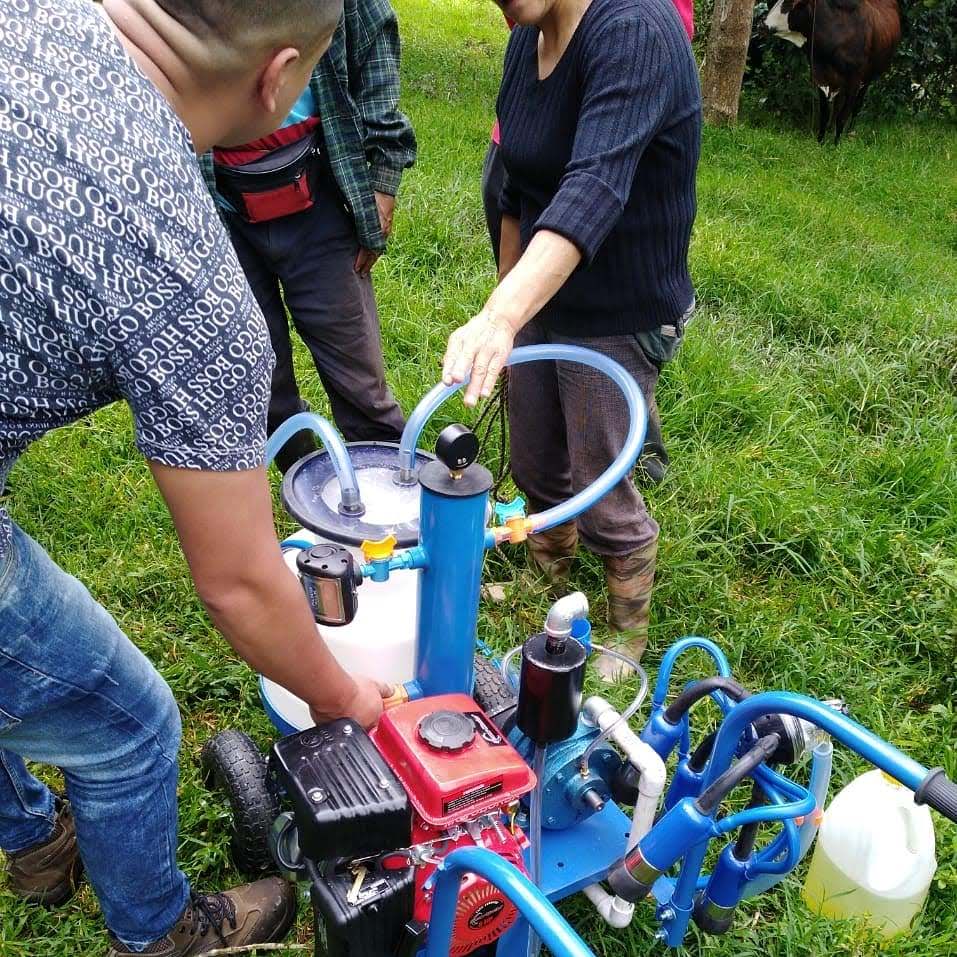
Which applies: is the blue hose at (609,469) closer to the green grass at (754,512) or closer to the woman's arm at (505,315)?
the woman's arm at (505,315)

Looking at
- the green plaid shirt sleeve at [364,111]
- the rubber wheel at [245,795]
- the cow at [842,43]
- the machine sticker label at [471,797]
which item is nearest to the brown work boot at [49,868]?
the rubber wheel at [245,795]

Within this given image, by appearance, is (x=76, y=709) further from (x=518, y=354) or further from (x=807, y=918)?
(x=807, y=918)

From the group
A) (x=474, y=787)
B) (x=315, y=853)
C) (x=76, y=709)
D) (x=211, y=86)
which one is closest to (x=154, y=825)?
(x=76, y=709)

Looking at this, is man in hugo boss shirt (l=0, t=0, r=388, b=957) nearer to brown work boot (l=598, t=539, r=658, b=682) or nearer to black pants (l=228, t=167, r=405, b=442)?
brown work boot (l=598, t=539, r=658, b=682)

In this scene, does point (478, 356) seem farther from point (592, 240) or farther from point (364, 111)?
point (364, 111)

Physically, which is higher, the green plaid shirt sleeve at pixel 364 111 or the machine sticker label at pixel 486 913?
the green plaid shirt sleeve at pixel 364 111

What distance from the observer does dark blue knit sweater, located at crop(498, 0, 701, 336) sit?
5.59 feet

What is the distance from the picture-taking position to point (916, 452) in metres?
3.27

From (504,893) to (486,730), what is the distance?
293 millimetres

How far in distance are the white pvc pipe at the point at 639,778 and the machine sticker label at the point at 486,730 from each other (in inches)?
9.3

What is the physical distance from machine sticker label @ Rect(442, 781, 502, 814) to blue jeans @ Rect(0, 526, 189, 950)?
1.59 feet

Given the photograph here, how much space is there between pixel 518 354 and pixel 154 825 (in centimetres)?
101

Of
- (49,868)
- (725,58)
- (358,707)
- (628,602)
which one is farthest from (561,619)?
(725,58)

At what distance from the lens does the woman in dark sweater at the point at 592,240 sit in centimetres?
169
